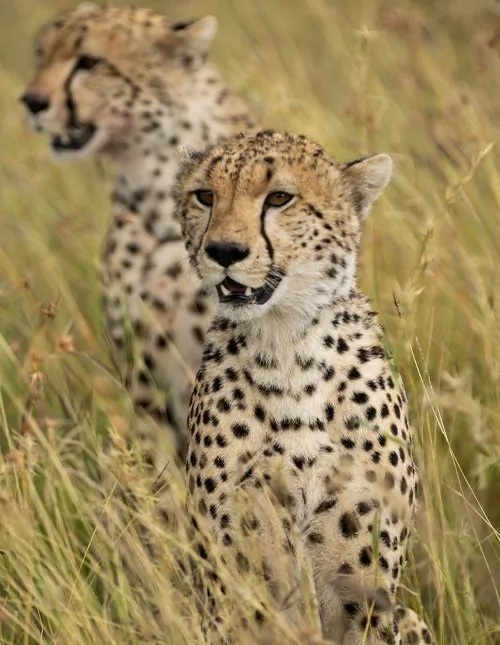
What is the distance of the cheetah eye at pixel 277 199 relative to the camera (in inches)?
124

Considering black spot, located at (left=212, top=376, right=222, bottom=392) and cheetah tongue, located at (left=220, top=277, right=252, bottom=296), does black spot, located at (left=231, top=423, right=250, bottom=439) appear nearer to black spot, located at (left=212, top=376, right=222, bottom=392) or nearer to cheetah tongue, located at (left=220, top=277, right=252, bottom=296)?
black spot, located at (left=212, top=376, right=222, bottom=392)

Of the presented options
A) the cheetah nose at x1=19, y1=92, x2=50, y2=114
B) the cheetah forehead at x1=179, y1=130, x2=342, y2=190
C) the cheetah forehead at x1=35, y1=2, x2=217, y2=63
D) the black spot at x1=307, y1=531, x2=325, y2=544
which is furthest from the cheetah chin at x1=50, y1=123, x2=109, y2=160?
the black spot at x1=307, y1=531, x2=325, y2=544

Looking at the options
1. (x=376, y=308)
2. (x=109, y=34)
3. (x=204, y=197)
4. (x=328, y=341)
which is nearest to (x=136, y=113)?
(x=109, y=34)

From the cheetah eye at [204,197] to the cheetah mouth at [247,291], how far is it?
24cm

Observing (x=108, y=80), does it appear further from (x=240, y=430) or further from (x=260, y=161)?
(x=240, y=430)

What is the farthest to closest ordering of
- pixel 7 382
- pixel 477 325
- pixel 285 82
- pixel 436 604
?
pixel 285 82
pixel 7 382
pixel 477 325
pixel 436 604

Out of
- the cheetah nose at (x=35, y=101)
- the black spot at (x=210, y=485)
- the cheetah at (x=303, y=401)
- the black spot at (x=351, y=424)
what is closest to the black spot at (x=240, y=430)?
Result: the cheetah at (x=303, y=401)

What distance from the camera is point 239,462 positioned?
10.4 ft

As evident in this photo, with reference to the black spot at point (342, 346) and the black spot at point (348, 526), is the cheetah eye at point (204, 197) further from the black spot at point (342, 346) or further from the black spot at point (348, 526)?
the black spot at point (348, 526)

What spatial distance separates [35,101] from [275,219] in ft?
5.82

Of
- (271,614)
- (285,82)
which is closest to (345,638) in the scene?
(271,614)

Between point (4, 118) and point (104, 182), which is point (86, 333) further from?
point (4, 118)

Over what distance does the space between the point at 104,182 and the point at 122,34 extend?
174 centimetres

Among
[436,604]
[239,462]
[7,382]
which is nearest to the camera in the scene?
[239,462]
